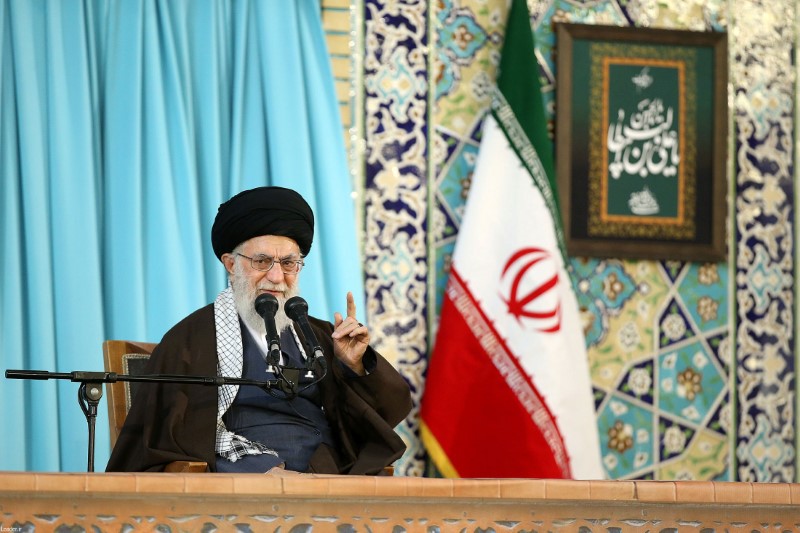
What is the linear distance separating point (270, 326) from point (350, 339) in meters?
0.42

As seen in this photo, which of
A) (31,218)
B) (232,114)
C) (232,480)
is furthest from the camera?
(232,114)

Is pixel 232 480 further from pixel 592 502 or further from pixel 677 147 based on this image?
pixel 677 147

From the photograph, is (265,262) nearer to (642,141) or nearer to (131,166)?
(131,166)

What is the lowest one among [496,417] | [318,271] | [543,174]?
[496,417]

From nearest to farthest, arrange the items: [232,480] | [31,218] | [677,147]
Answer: [232,480] < [31,218] < [677,147]

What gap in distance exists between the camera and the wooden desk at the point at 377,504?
186 centimetres

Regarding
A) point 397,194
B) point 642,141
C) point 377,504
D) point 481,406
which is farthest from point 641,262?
Answer: point 377,504

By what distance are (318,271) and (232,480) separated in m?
2.20

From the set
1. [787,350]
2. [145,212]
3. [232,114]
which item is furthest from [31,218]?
[787,350]

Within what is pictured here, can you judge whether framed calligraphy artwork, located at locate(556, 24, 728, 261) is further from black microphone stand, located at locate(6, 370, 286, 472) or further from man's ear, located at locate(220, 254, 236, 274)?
black microphone stand, located at locate(6, 370, 286, 472)

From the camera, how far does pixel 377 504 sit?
1.95 meters

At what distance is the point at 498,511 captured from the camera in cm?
199

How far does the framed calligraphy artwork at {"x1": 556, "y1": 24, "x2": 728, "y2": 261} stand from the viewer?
4.40 meters

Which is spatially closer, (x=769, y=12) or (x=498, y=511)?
(x=498, y=511)
